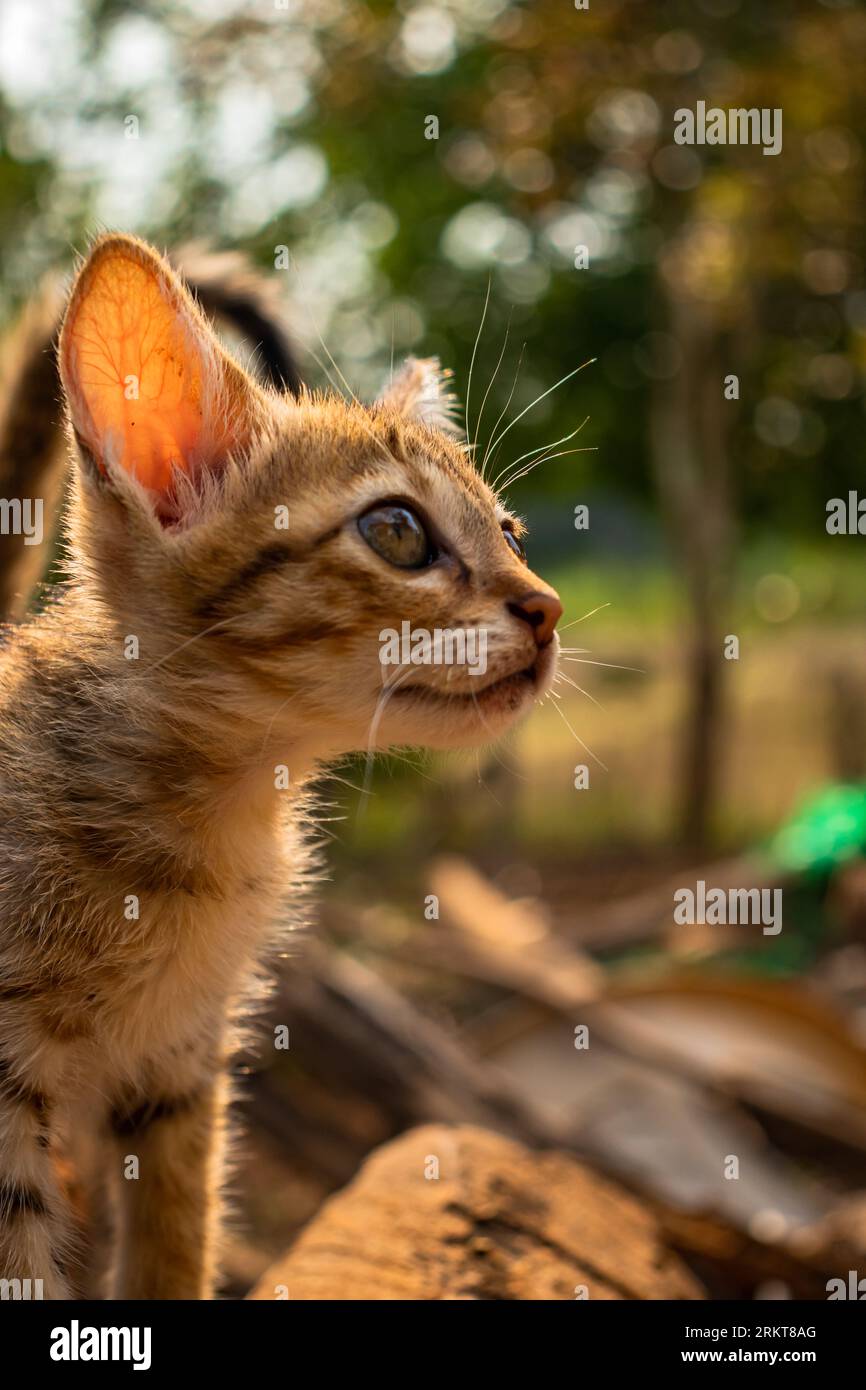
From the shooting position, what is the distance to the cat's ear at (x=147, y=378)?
2.28 meters

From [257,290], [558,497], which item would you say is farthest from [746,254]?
[257,290]

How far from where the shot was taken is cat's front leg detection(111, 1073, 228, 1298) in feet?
8.98

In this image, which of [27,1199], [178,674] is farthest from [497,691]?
[27,1199]

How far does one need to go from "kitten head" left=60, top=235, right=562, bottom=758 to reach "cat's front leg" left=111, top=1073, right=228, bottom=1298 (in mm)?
936

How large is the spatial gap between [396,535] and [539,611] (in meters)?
0.31

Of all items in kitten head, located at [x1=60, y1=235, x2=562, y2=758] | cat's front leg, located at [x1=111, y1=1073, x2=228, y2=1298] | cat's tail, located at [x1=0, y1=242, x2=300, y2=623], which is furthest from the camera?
cat's tail, located at [x1=0, y1=242, x2=300, y2=623]

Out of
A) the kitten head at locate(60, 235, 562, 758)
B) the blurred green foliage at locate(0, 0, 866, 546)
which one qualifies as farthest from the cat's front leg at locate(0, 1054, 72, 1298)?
the blurred green foliage at locate(0, 0, 866, 546)

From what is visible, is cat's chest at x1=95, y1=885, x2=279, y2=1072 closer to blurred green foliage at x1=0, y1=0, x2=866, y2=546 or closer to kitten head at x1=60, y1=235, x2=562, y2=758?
kitten head at x1=60, y1=235, x2=562, y2=758

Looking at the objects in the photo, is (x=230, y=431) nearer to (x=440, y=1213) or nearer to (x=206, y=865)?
(x=206, y=865)

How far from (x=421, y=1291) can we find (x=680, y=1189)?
2657 millimetres

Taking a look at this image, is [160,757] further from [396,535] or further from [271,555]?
[396,535]

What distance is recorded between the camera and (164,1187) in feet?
9.00

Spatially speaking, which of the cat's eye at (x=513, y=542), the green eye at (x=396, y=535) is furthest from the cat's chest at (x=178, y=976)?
the cat's eye at (x=513, y=542)

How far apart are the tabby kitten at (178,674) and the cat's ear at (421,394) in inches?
16.7
